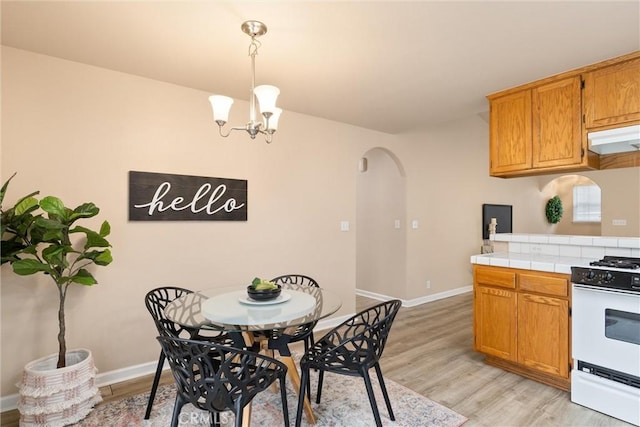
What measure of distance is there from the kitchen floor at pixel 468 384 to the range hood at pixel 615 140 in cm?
190

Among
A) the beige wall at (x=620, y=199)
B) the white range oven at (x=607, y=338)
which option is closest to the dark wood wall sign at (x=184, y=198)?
the white range oven at (x=607, y=338)

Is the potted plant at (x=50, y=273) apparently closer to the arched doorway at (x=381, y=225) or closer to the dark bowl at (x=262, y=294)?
the dark bowl at (x=262, y=294)

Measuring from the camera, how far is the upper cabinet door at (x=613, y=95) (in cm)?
245

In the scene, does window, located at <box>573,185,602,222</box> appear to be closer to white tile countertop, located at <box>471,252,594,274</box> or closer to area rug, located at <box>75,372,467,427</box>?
white tile countertop, located at <box>471,252,594,274</box>

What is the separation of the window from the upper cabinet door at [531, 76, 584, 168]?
6.86m

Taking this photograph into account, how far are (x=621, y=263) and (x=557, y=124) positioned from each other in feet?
4.07

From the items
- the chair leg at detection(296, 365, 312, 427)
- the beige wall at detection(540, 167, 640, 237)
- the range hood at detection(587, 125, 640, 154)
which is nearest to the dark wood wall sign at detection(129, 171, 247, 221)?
the chair leg at detection(296, 365, 312, 427)

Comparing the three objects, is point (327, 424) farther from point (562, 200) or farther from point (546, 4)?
point (562, 200)

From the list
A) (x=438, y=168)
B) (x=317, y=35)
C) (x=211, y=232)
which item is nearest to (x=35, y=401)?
(x=211, y=232)

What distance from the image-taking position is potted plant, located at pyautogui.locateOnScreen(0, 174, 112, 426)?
2.04 metres

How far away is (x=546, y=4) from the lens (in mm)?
1852

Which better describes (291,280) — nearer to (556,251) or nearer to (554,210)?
(556,251)

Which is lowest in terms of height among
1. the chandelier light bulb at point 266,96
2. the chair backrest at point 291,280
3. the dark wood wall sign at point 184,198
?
the chair backrest at point 291,280

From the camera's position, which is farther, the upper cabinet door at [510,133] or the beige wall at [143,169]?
the upper cabinet door at [510,133]
